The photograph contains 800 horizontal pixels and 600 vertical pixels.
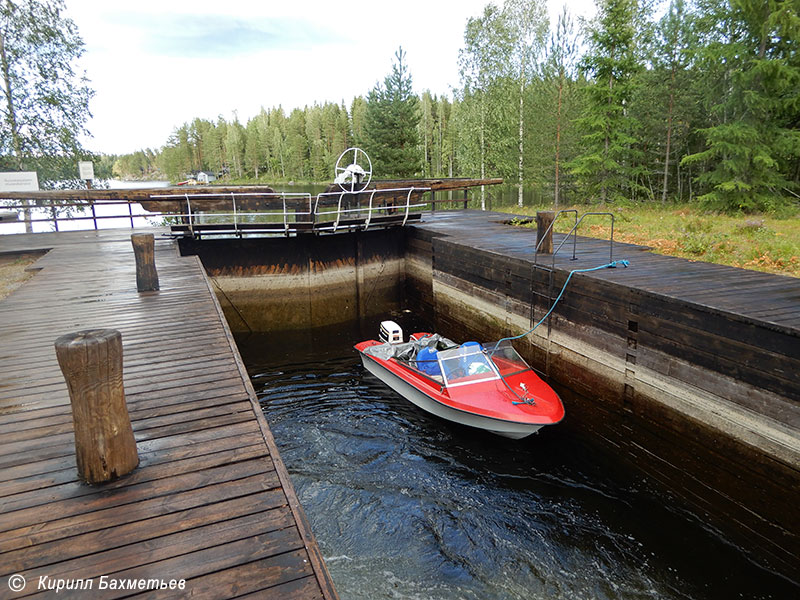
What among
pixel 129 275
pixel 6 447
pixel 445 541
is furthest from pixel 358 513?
pixel 129 275

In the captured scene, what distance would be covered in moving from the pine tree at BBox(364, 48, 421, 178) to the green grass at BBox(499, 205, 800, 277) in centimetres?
1752

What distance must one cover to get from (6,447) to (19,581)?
5.53 ft

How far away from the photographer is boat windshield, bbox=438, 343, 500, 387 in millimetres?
8586

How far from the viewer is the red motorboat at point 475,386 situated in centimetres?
779

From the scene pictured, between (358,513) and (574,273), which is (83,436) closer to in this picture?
(358,513)

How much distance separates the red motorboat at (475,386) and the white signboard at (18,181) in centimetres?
1460

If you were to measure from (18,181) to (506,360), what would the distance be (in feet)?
57.2

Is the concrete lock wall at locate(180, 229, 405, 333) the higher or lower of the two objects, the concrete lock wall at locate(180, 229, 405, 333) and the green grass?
the lower

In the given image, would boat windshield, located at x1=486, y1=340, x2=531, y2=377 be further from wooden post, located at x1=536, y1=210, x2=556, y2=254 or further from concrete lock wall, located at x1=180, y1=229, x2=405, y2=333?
concrete lock wall, located at x1=180, y1=229, x2=405, y2=333

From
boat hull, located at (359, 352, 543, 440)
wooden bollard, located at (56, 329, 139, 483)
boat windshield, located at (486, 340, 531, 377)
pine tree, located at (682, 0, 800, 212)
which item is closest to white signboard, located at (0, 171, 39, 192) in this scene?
boat hull, located at (359, 352, 543, 440)

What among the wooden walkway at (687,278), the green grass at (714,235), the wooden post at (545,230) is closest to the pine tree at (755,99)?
the green grass at (714,235)

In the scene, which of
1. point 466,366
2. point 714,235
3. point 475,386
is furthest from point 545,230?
point 714,235

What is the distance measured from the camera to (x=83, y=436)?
3176 mm

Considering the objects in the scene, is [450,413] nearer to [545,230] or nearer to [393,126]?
[545,230]
